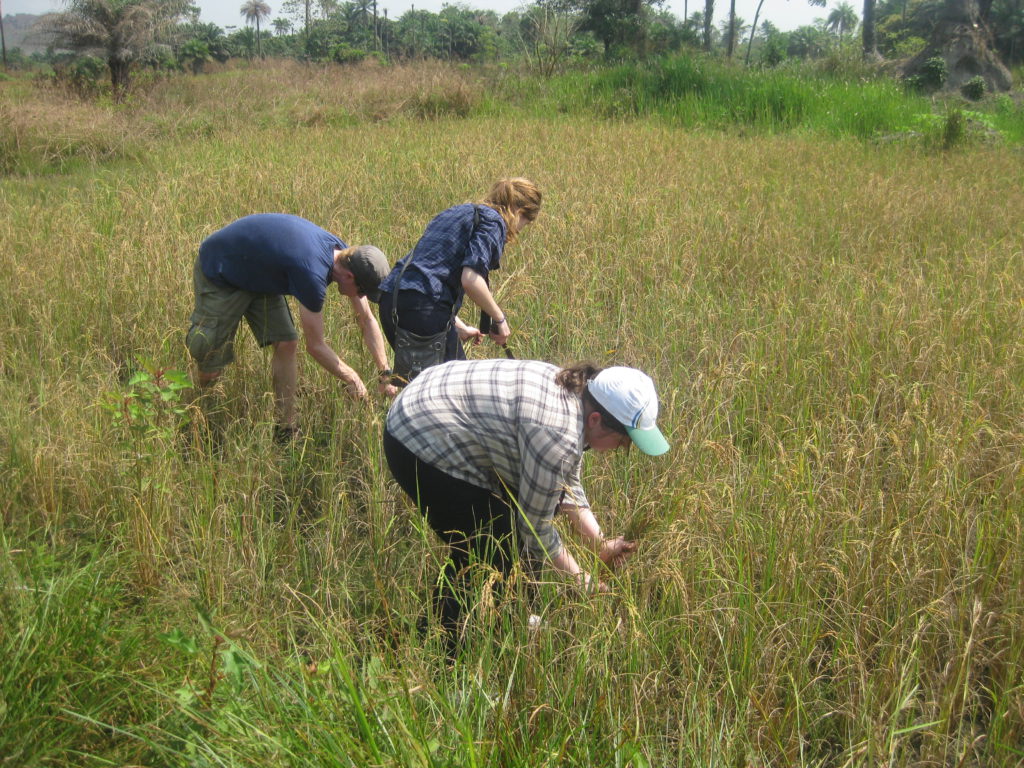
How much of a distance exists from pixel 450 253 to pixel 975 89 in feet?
53.9

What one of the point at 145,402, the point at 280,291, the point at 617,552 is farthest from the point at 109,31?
the point at 617,552

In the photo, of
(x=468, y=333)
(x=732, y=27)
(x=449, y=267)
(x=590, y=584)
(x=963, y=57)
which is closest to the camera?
(x=590, y=584)

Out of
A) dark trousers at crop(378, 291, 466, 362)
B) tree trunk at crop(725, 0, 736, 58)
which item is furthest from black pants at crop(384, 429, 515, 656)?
tree trunk at crop(725, 0, 736, 58)

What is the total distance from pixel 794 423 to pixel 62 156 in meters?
9.91

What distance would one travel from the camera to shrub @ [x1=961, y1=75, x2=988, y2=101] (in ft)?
52.3

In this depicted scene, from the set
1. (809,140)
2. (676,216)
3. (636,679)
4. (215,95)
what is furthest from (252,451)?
(215,95)

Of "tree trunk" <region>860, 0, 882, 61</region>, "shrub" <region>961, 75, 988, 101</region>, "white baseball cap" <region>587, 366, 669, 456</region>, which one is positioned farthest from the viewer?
"tree trunk" <region>860, 0, 882, 61</region>

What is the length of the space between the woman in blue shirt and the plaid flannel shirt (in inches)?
40.5

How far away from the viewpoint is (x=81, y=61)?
2116 centimetres

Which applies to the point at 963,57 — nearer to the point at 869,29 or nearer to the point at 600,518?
the point at 869,29

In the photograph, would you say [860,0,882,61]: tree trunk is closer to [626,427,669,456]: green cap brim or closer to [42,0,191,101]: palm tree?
[42,0,191,101]: palm tree

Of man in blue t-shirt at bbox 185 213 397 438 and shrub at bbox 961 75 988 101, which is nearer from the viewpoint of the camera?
man in blue t-shirt at bbox 185 213 397 438

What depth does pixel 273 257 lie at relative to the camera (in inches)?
142

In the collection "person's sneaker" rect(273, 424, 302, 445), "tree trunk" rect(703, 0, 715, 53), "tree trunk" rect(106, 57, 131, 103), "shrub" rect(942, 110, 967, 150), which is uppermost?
"tree trunk" rect(703, 0, 715, 53)
